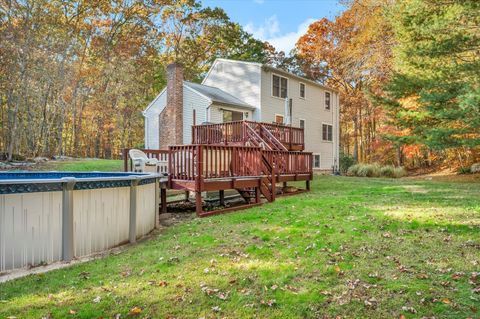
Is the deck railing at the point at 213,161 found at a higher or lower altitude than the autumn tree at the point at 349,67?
lower

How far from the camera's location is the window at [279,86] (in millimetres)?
19234

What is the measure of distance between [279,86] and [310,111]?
139 inches

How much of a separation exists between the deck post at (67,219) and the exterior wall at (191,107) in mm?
12128

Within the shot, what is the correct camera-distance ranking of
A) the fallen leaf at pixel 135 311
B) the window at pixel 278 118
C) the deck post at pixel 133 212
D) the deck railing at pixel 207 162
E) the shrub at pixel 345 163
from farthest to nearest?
1. the shrub at pixel 345 163
2. the window at pixel 278 118
3. the deck railing at pixel 207 162
4. the deck post at pixel 133 212
5. the fallen leaf at pixel 135 311

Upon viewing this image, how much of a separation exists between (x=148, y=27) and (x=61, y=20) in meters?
7.24

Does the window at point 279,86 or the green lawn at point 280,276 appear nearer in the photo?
the green lawn at point 280,276

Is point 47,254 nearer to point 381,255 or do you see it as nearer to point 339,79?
point 381,255

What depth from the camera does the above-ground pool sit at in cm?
402

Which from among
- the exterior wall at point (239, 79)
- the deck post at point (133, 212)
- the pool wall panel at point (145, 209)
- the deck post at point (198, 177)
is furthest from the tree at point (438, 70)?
→ the deck post at point (133, 212)

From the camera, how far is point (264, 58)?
3172cm

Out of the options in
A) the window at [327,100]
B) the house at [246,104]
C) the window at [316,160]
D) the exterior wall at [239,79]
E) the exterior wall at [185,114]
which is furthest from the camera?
the window at [327,100]

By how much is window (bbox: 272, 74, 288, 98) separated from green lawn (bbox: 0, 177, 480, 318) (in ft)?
46.0

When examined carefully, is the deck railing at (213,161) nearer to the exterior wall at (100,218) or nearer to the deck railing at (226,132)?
the exterior wall at (100,218)

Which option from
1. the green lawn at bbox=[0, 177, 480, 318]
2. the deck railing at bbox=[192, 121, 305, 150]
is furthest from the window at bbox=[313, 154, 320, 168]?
the green lawn at bbox=[0, 177, 480, 318]
